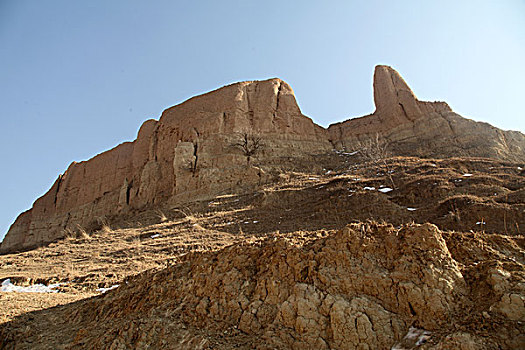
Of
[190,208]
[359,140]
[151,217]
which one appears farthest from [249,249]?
[359,140]

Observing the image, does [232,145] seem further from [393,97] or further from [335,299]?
[335,299]

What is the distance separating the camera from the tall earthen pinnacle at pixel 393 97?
28947mm

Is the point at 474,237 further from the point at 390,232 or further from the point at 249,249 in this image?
the point at 249,249

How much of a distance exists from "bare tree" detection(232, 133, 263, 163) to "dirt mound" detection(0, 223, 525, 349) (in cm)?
2087

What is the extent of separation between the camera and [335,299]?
327 cm

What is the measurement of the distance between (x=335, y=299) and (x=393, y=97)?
3146cm

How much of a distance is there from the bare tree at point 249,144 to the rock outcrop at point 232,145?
265 mm

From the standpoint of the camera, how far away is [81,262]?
10.0 m

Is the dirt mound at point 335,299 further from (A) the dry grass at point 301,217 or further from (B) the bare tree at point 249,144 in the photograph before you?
(B) the bare tree at point 249,144

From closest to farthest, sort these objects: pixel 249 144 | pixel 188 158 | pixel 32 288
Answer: pixel 32 288
pixel 188 158
pixel 249 144

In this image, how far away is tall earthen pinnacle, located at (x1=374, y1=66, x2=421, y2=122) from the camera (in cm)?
2895

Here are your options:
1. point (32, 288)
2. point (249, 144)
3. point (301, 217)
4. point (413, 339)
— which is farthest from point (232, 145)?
point (413, 339)

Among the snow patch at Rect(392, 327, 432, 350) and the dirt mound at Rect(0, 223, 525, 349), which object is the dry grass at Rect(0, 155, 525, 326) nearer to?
the dirt mound at Rect(0, 223, 525, 349)

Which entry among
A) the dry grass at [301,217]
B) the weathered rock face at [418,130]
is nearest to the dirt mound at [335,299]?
the dry grass at [301,217]
